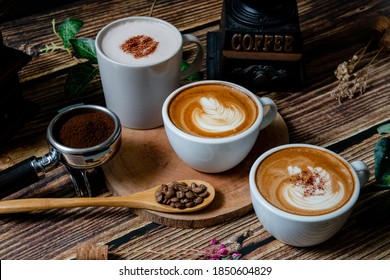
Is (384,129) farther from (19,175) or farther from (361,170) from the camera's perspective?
→ (19,175)

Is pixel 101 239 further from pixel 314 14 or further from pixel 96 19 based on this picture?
pixel 314 14

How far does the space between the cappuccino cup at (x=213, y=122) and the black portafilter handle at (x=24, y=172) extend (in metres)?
0.25

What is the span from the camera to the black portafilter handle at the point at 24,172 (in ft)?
3.92

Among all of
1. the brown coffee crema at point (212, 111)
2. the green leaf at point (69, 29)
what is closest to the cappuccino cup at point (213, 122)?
the brown coffee crema at point (212, 111)

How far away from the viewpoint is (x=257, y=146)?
1330 mm

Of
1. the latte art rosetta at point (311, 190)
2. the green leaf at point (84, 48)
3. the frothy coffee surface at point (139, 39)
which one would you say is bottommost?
the latte art rosetta at point (311, 190)

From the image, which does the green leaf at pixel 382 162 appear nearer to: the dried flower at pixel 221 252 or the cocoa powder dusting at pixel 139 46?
the dried flower at pixel 221 252

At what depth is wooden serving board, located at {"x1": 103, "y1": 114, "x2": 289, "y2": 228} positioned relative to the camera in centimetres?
118

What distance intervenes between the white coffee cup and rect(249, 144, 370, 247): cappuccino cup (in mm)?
302

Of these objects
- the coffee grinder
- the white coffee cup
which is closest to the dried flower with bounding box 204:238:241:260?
the white coffee cup

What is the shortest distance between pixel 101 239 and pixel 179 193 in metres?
0.18

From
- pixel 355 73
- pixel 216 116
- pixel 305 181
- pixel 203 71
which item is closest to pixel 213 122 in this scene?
pixel 216 116
